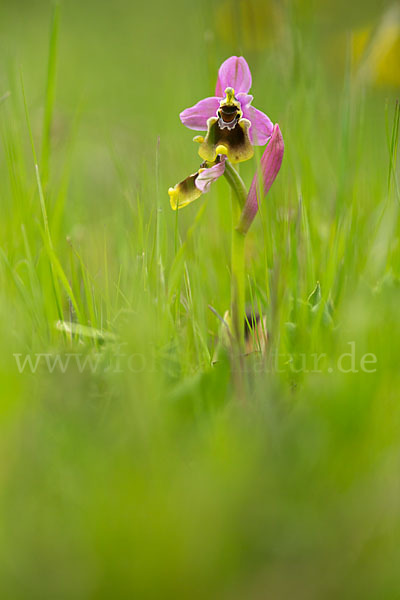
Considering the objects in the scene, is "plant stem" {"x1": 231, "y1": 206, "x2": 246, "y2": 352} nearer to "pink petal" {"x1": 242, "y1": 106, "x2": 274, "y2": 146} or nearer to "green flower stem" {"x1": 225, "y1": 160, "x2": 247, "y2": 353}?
"green flower stem" {"x1": 225, "y1": 160, "x2": 247, "y2": 353}

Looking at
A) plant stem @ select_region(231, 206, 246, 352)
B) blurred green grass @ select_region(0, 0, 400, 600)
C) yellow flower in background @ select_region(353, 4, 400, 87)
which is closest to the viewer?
blurred green grass @ select_region(0, 0, 400, 600)

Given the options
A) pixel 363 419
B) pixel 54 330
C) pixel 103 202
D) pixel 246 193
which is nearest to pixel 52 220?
pixel 54 330

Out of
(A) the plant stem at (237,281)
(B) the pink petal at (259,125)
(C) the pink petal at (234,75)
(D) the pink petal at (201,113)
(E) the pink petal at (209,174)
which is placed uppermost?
(C) the pink petal at (234,75)

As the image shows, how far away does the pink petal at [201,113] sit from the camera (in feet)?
3.14

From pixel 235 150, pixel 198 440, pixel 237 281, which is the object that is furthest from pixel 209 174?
pixel 198 440

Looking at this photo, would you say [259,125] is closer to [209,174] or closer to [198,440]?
[209,174]

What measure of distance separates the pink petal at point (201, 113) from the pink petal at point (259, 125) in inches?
2.3

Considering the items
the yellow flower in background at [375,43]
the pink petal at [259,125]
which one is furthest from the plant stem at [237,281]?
the yellow flower in background at [375,43]

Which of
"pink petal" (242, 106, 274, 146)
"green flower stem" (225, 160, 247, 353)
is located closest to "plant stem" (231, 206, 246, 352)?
"green flower stem" (225, 160, 247, 353)

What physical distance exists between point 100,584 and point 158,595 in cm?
5

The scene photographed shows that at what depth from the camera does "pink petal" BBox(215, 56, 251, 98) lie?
0.94m

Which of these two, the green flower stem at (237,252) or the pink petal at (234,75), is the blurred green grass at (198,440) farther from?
the pink petal at (234,75)

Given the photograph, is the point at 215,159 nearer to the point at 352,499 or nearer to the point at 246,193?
the point at 246,193

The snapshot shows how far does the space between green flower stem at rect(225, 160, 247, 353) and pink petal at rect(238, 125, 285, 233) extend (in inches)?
0.8
